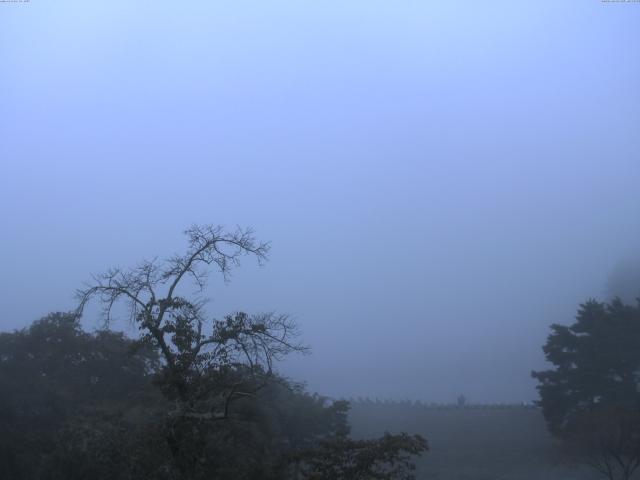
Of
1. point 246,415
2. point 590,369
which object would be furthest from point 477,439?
point 246,415

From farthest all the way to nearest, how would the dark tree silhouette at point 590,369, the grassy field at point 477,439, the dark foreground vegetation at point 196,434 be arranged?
1. the dark tree silhouette at point 590,369
2. the grassy field at point 477,439
3. the dark foreground vegetation at point 196,434

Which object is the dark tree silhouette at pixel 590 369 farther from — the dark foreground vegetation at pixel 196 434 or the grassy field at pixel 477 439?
the dark foreground vegetation at pixel 196 434

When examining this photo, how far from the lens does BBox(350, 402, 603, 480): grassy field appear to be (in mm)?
40750

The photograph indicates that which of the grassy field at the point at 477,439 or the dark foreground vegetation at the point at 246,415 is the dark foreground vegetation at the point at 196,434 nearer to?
the dark foreground vegetation at the point at 246,415

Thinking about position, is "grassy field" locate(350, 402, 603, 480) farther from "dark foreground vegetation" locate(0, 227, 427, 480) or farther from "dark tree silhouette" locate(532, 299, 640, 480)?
"dark foreground vegetation" locate(0, 227, 427, 480)

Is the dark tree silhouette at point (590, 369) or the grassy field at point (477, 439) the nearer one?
the grassy field at point (477, 439)

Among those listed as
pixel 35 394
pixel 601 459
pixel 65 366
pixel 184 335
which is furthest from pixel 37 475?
pixel 601 459

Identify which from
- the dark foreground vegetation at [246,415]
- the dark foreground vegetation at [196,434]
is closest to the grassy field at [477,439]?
the dark foreground vegetation at [246,415]

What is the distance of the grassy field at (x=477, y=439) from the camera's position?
40.8 m

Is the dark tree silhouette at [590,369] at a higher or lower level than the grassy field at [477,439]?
higher

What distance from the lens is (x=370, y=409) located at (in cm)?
6072

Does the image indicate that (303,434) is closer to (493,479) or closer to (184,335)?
(493,479)

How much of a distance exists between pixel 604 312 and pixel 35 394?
38497 mm

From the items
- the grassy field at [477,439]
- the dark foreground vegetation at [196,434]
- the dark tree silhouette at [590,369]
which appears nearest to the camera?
the dark foreground vegetation at [196,434]
